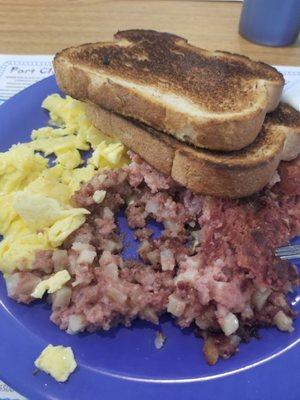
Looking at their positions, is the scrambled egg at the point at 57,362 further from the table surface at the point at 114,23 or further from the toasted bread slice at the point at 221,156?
the table surface at the point at 114,23

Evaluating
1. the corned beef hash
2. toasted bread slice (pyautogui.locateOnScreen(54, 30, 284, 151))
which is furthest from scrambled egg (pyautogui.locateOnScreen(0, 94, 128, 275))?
toasted bread slice (pyautogui.locateOnScreen(54, 30, 284, 151))

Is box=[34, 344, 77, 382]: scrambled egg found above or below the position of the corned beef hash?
below

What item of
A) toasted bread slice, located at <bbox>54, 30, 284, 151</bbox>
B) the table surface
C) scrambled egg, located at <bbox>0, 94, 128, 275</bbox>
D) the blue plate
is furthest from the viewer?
the table surface

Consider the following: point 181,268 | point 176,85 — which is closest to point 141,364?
point 181,268

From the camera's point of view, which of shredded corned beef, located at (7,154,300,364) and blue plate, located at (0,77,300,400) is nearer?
blue plate, located at (0,77,300,400)

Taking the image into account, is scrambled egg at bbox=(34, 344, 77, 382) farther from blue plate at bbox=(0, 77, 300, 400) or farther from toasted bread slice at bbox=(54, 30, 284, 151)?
toasted bread slice at bbox=(54, 30, 284, 151)

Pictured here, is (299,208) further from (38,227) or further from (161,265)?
(38,227)
